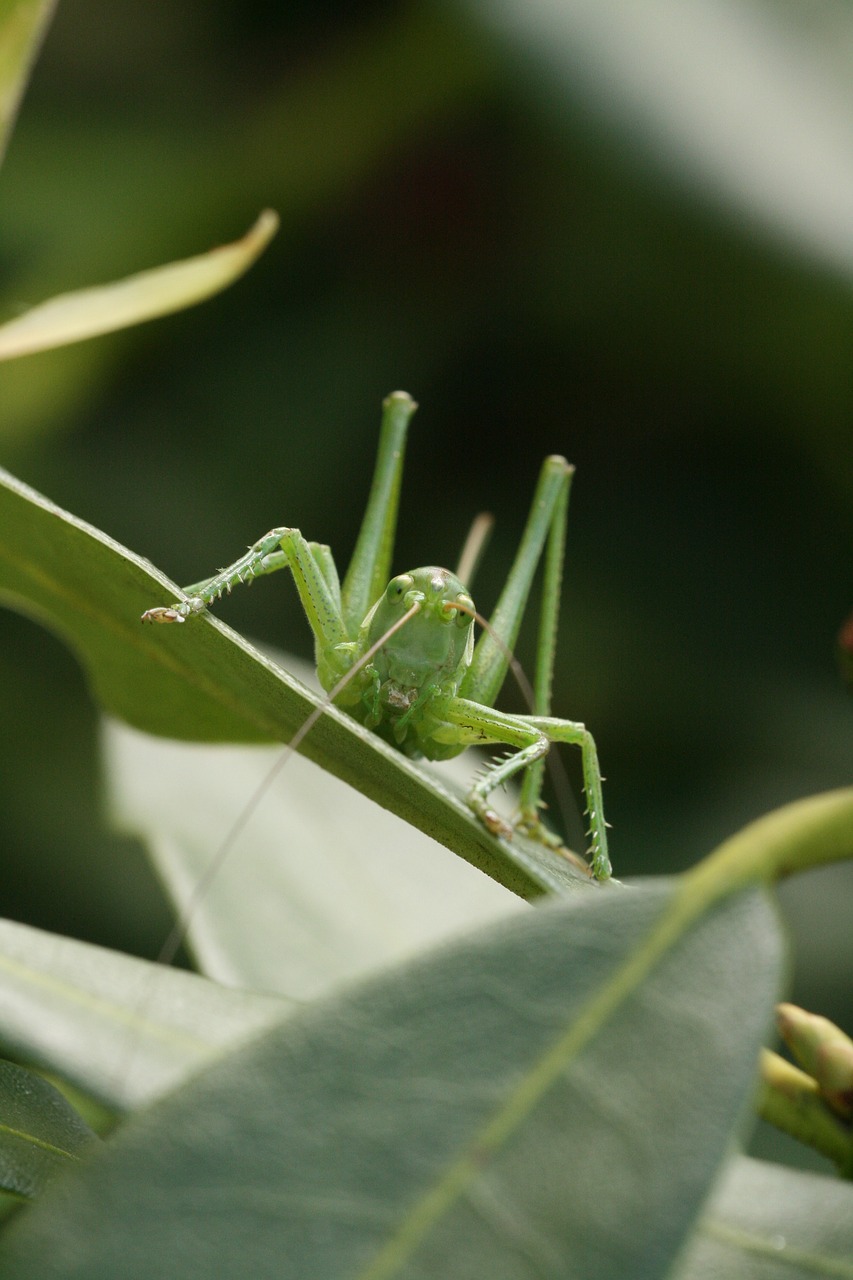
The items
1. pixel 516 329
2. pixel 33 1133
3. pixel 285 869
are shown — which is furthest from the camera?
pixel 516 329

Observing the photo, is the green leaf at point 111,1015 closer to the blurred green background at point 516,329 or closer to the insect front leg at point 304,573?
the insect front leg at point 304,573

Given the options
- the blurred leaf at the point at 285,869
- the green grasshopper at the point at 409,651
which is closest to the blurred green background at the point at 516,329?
the blurred leaf at the point at 285,869

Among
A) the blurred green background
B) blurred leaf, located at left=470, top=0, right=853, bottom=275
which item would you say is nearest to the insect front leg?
the blurred green background

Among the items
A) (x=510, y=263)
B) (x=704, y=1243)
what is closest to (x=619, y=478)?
(x=510, y=263)

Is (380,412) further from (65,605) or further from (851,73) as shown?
(65,605)

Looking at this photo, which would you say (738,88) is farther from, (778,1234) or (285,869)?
(778,1234)

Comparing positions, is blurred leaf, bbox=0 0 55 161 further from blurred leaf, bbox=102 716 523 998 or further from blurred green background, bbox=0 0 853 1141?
blurred green background, bbox=0 0 853 1141

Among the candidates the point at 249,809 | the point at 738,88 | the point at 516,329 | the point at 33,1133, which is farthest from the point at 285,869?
the point at 738,88
